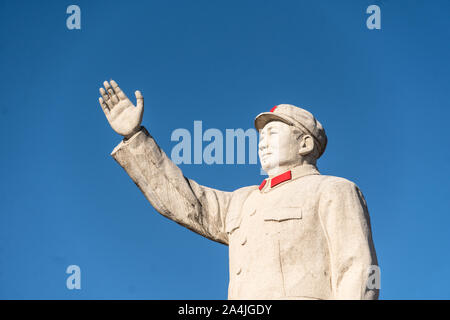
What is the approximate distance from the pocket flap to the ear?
3.10ft

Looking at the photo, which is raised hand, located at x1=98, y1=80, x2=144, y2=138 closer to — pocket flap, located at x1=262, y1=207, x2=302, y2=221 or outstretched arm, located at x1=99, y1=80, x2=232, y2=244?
outstretched arm, located at x1=99, y1=80, x2=232, y2=244

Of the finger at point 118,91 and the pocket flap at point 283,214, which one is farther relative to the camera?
the finger at point 118,91

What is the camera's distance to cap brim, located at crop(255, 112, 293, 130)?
11.5 meters

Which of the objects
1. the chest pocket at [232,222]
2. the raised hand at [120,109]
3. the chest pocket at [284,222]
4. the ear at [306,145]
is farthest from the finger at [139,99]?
the chest pocket at [284,222]

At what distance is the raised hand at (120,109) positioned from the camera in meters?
11.5

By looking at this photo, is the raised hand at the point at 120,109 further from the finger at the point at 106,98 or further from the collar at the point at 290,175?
the collar at the point at 290,175

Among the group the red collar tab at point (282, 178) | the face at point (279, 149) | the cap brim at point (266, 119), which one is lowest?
the red collar tab at point (282, 178)

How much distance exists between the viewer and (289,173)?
11289 mm

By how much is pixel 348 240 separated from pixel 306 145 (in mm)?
1558

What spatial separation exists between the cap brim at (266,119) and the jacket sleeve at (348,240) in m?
1.13

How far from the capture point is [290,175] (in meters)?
11.3

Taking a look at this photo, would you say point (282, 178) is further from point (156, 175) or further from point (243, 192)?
point (156, 175)
